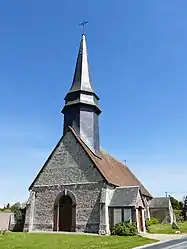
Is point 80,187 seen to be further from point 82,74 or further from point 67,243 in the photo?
point 82,74

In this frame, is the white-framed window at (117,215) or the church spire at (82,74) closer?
the white-framed window at (117,215)

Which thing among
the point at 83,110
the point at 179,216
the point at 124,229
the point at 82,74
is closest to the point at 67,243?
the point at 124,229

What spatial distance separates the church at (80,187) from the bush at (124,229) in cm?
62

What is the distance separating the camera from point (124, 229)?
2233cm

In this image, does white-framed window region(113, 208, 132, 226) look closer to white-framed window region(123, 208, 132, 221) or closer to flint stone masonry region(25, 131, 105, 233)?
white-framed window region(123, 208, 132, 221)

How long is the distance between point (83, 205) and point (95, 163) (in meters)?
3.69

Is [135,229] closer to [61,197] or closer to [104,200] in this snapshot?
[104,200]

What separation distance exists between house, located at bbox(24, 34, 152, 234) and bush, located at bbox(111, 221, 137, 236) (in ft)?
1.89

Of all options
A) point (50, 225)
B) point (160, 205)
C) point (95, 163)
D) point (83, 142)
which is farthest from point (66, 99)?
point (160, 205)

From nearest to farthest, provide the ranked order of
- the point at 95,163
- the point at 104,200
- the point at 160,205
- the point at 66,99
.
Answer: the point at 104,200, the point at 95,163, the point at 66,99, the point at 160,205

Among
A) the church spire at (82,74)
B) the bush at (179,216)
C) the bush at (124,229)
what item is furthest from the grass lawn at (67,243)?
the bush at (179,216)

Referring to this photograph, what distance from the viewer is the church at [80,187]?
2431 cm

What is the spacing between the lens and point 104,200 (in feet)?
79.5

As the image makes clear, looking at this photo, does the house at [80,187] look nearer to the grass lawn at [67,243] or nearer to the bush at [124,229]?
the bush at [124,229]
